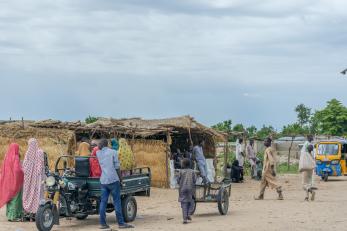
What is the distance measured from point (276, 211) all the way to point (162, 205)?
3502 mm

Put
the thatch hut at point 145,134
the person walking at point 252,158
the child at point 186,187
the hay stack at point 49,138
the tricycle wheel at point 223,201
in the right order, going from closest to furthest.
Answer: the child at point 186,187, the tricycle wheel at point 223,201, the hay stack at point 49,138, the thatch hut at point 145,134, the person walking at point 252,158

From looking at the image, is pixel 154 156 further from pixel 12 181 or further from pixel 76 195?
pixel 76 195

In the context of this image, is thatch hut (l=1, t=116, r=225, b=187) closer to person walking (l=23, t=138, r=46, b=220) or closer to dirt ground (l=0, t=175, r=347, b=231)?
dirt ground (l=0, t=175, r=347, b=231)

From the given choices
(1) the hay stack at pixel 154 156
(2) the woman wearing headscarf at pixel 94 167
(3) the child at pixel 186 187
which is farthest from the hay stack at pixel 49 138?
(3) the child at pixel 186 187

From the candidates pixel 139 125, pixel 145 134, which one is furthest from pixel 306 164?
pixel 139 125

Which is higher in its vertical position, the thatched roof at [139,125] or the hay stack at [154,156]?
the thatched roof at [139,125]

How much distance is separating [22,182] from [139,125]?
460 inches

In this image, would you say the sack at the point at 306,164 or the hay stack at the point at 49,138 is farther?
the hay stack at the point at 49,138

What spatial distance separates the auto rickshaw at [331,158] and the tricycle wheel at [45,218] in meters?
19.2

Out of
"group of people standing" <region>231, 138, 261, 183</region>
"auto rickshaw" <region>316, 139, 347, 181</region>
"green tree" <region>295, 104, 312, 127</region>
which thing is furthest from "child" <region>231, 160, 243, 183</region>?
"green tree" <region>295, 104, 312, 127</region>

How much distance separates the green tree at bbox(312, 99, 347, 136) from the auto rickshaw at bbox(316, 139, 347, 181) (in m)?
21.7

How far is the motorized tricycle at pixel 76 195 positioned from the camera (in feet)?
41.1

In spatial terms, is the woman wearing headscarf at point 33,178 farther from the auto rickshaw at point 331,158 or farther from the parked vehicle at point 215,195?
the auto rickshaw at point 331,158

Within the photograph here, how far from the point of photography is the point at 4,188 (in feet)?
46.1
